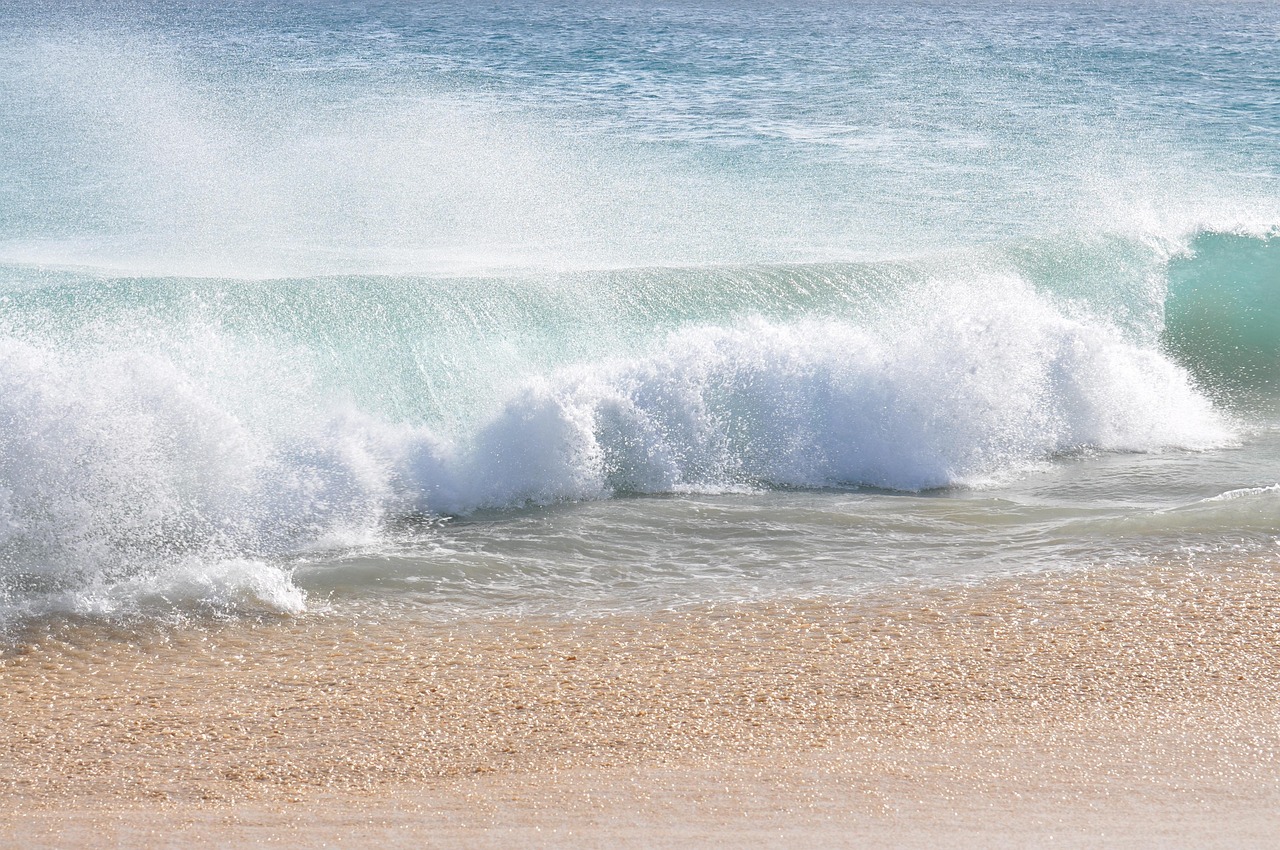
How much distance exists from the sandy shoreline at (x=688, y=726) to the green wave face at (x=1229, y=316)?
4.15 metres

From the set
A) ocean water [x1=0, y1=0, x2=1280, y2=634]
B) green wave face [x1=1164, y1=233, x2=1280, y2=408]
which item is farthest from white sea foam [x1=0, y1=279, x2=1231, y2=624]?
green wave face [x1=1164, y1=233, x2=1280, y2=408]

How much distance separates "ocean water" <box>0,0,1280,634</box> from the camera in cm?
530

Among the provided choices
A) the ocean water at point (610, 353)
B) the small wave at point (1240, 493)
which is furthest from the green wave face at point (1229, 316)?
the small wave at point (1240, 493)

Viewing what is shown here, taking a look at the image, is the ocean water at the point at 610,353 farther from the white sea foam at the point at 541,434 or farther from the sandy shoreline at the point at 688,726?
the sandy shoreline at the point at 688,726

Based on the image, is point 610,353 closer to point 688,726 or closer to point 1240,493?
point 1240,493

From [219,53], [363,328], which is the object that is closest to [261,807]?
[363,328]

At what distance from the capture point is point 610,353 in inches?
302

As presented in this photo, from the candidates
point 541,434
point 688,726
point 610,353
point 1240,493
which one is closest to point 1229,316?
point 1240,493

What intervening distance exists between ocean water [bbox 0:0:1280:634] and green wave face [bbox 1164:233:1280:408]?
40 millimetres

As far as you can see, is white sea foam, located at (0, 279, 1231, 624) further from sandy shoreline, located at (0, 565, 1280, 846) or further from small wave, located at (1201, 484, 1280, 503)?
small wave, located at (1201, 484, 1280, 503)

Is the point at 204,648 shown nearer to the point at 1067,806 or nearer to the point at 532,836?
the point at 532,836

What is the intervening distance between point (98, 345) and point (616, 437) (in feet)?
9.02

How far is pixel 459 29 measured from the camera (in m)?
26.0

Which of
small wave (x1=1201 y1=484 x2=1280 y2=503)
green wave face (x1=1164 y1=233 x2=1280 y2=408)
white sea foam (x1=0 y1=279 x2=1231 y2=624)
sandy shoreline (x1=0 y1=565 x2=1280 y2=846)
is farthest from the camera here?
green wave face (x1=1164 y1=233 x2=1280 y2=408)
